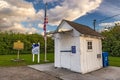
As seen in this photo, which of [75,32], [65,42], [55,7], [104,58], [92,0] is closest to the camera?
[75,32]

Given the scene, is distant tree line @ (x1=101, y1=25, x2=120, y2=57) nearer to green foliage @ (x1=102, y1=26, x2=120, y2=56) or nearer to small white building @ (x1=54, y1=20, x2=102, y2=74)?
green foliage @ (x1=102, y1=26, x2=120, y2=56)

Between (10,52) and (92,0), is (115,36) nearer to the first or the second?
(92,0)

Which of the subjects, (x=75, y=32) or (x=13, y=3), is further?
(x=13, y=3)

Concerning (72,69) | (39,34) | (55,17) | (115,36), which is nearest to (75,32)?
(72,69)

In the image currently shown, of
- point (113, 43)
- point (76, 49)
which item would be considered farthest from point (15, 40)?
point (76, 49)

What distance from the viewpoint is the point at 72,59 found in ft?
32.0

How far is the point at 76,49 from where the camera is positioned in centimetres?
949

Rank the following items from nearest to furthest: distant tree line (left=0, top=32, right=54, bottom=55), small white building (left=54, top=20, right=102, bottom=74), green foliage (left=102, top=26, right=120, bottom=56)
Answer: small white building (left=54, top=20, right=102, bottom=74), green foliage (left=102, top=26, right=120, bottom=56), distant tree line (left=0, top=32, right=54, bottom=55)

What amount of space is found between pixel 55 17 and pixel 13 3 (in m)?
4.98

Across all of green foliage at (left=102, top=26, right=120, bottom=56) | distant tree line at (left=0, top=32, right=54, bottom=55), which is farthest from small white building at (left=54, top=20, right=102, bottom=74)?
distant tree line at (left=0, top=32, right=54, bottom=55)

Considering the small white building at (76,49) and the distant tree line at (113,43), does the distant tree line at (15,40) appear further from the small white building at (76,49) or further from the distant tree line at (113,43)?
the small white building at (76,49)

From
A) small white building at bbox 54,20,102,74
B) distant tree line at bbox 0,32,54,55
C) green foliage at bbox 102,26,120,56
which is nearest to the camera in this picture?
small white building at bbox 54,20,102,74

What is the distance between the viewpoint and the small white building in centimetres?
938

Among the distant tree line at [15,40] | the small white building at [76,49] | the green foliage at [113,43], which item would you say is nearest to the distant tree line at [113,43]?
the green foliage at [113,43]
